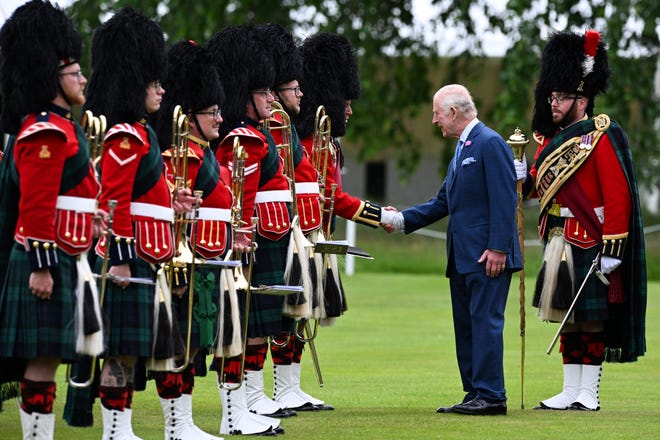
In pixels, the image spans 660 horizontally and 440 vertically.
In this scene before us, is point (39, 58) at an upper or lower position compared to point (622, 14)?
lower

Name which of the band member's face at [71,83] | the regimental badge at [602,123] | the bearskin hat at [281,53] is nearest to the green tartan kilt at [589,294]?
the regimental badge at [602,123]

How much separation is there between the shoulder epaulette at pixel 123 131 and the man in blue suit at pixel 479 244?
2.37 m

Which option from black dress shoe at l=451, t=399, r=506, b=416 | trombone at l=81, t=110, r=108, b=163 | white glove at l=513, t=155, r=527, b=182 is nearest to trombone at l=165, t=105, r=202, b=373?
trombone at l=81, t=110, r=108, b=163

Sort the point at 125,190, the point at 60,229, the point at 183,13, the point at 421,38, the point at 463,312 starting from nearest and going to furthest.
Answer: the point at 60,229 < the point at 125,190 < the point at 463,312 < the point at 183,13 < the point at 421,38

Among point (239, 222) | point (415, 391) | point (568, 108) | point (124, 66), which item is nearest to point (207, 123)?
point (239, 222)

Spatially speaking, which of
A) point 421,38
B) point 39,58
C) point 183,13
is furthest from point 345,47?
point 421,38

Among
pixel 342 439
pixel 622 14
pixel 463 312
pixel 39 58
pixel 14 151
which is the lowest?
pixel 342 439

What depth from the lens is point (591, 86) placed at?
28.6 feet

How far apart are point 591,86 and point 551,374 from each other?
8.06ft

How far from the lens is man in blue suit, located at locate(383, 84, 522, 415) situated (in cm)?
790

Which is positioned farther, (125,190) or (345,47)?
(345,47)

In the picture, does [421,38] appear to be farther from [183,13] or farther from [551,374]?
[551,374]

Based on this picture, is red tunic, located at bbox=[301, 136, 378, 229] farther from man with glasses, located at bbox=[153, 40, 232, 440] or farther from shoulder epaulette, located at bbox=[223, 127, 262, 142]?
man with glasses, located at bbox=[153, 40, 232, 440]

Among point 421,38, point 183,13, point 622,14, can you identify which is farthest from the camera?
point 421,38
